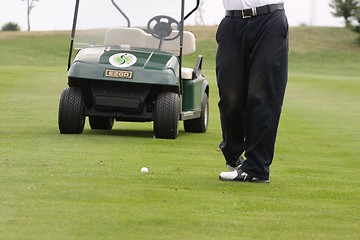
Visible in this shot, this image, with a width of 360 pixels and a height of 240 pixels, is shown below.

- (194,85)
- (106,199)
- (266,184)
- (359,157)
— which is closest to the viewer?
(106,199)

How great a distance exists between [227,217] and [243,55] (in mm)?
2304

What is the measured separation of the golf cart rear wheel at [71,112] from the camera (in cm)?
1227

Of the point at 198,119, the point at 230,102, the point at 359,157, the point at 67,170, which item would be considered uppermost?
the point at 230,102

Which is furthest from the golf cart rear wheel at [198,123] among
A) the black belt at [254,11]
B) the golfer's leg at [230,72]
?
the black belt at [254,11]

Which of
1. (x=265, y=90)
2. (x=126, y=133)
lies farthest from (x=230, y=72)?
(x=126, y=133)

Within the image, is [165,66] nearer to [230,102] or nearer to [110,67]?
[110,67]

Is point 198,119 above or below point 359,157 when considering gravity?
below

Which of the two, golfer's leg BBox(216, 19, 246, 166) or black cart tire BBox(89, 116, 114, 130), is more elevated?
golfer's leg BBox(216, 19, 246, 166)

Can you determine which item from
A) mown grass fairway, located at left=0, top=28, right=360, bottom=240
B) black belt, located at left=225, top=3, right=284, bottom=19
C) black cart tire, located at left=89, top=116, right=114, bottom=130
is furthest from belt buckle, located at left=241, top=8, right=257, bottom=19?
black cart tire, located at left=89, top=116, right=114, bottom=130

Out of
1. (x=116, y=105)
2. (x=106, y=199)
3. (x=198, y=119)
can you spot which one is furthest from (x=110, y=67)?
(x=106, y=199)

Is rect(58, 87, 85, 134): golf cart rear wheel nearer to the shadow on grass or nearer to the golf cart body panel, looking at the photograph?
the golf cart body panel

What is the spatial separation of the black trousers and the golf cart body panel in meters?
4.00

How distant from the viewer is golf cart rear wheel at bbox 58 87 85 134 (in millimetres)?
12273

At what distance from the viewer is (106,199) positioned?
6.64m
